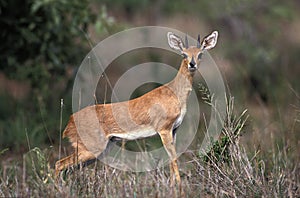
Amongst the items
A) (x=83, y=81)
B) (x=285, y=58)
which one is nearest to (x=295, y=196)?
(x=83, y=81)

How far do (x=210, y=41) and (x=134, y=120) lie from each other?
966 mm

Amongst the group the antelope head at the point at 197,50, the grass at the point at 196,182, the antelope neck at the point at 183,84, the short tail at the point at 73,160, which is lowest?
the grass at the point at 196,182

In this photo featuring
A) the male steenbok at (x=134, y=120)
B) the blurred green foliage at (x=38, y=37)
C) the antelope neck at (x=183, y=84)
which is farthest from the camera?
the blurred green foliage at (x=38, y=37)

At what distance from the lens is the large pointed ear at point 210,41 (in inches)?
203

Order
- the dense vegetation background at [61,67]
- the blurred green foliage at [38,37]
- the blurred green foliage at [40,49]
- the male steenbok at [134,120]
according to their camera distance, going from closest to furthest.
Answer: the male steenbok at [134,120]
the dense vegetation background at [61,67]
the blurred green foliage at [40,49]
the blurred green foliage at [38,37]

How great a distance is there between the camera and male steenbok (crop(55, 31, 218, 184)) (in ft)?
17.3

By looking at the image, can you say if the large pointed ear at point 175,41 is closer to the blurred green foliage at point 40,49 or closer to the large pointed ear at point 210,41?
the large pointed ear at point 210,41

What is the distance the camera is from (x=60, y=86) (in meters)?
10.4

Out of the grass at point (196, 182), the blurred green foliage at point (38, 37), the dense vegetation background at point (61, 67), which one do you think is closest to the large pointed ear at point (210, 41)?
the grass at point (196, 182)

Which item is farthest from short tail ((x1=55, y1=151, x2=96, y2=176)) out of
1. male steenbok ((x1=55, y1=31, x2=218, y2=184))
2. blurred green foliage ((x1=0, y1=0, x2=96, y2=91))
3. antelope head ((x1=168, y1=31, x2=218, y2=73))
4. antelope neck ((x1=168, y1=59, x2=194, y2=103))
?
blurred green foliage ((x1=0, y1=0, x2=96, y2=91))

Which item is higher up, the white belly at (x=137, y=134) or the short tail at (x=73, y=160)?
the white belly at (x=137, y=134)

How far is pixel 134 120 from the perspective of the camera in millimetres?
5414

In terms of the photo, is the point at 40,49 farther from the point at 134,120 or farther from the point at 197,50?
the point at 197,50

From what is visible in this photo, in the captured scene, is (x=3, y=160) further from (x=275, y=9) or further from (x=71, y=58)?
(x=275, y=9)
